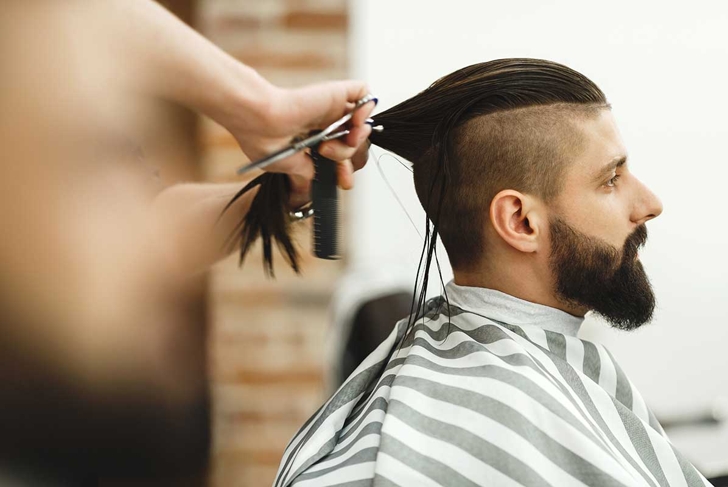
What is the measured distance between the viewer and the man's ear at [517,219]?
97cm

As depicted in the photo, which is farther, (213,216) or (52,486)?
(213,216)

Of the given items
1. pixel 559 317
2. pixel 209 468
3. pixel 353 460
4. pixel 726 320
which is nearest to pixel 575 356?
pixel 559 317

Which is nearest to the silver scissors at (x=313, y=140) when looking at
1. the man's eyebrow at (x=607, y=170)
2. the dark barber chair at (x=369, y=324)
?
the man's eyebrow at (x=607, y=170)

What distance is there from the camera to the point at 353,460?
2.77 feet

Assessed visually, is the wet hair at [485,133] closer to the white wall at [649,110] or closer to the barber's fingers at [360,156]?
the barber's fingers at [360,156]

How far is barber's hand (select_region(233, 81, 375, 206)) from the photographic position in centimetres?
92

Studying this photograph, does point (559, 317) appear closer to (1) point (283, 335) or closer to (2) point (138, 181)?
(2) point (138, 181)

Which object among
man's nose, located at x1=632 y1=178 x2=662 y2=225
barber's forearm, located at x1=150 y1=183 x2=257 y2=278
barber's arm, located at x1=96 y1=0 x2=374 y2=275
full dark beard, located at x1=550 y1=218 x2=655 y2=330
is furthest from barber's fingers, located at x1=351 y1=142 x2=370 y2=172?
man's nose, located at x1=632 y1=178 x2=662 y2=225

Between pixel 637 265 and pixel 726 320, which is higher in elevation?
pixel 637 265

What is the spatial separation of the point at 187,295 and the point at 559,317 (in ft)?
4.16

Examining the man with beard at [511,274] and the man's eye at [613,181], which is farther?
the man's eye at [613,181]

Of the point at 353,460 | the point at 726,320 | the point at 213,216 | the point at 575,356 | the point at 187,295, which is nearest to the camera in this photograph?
the point at 353,460

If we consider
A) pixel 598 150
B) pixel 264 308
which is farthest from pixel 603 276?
pixel 264 308

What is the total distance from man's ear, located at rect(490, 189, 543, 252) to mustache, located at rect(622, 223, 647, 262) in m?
0.12
